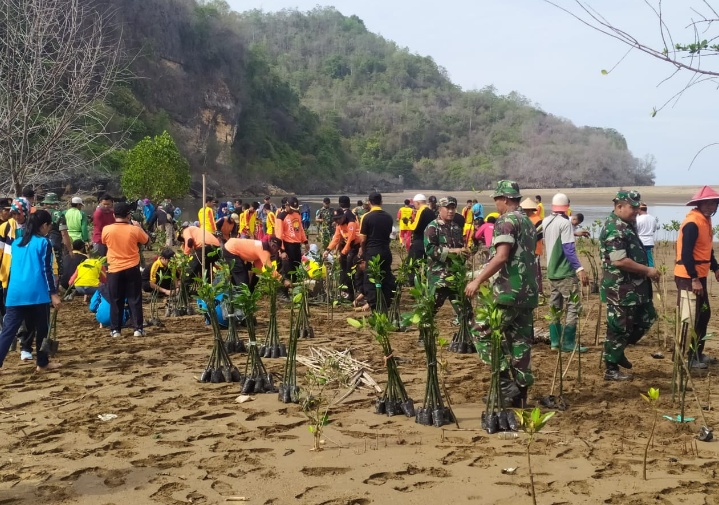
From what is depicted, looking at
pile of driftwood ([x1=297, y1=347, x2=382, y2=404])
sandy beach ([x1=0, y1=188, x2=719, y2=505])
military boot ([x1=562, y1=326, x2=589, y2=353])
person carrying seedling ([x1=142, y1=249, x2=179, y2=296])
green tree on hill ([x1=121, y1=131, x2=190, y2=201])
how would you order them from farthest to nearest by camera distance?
1. green tree on hill ([x1=121, y1=131, x2=190, y2=201])
2. person carrying seedling ([x1=142, y1=249, x2=179, y2=296])
3. military boot ([x1=562, y1=326, x2=589, y2=353])
4. pile of driftwood ([x1=297, y1=347, x2=382, y2=404])
5. sandy beach ([x1=0, y1=188, x2=719, y2=505])

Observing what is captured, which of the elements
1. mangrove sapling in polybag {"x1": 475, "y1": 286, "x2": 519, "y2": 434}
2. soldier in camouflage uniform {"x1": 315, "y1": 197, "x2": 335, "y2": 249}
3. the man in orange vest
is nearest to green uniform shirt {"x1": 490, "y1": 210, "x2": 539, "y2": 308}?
mangrove sapling in polybag {"x1": 475, "y1": 286, "x2": 519, "y2": 434}

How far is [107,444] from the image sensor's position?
192 inches

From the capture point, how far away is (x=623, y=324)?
6.24 m

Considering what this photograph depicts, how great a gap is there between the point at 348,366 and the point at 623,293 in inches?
97.5

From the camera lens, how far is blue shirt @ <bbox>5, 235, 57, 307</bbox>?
6.67 meters

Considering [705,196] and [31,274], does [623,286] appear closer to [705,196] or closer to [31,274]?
[705,196]

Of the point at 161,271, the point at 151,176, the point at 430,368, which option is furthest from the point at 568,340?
the point at 151,176

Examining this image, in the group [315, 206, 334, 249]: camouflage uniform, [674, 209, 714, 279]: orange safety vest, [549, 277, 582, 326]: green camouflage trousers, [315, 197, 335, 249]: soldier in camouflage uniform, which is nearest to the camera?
[674, 209, 714, 279]: orange safety vest

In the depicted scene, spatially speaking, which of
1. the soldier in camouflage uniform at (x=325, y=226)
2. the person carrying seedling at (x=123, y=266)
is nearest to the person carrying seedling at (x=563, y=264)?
the person carrying seedling at (x=123, y=266)

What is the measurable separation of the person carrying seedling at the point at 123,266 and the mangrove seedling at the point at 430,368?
4.26m

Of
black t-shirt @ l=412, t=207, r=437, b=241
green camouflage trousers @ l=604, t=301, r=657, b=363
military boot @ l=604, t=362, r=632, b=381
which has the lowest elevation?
military boot @ l=604, t=362, r=632, b=381

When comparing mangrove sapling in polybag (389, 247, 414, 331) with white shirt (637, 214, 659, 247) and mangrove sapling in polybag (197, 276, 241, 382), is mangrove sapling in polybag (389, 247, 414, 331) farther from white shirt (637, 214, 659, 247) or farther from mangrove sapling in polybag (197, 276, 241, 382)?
white shirt (637, 214, 659, 247)

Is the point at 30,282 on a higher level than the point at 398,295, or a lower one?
higher

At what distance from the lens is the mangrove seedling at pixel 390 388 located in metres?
A: 5.18
